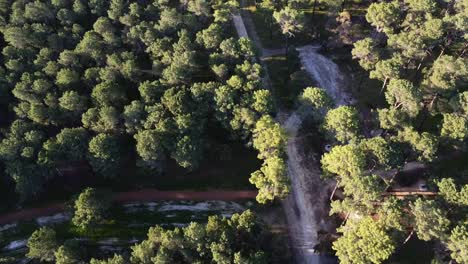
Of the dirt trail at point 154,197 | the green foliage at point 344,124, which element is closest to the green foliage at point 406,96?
the green foliage at point 344,124

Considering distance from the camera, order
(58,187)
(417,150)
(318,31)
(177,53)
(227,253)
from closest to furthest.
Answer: (227,253), (417,150), (58,187), (177,53), (318,31)

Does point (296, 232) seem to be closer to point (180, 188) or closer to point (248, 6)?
point (180, 188)

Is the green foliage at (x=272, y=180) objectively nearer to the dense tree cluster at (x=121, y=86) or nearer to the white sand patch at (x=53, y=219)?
the dense tree cluster at (x=121, y=86)

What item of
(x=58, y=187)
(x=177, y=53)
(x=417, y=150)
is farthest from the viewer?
(x=177, y=53)

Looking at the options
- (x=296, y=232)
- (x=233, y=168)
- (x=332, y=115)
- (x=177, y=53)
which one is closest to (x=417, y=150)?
(x=332, y=115)

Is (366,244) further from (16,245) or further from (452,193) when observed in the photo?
(16,245)

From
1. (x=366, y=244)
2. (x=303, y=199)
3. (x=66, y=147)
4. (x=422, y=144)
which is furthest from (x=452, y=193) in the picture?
(x=66, y=147)

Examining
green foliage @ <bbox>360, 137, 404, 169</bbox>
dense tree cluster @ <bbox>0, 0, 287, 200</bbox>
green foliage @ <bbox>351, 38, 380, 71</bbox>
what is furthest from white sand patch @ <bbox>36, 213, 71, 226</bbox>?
green foliage @ <bbox>351, 38, 380, 71</bbox>

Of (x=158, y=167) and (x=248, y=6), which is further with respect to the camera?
(x=248, y=6)
